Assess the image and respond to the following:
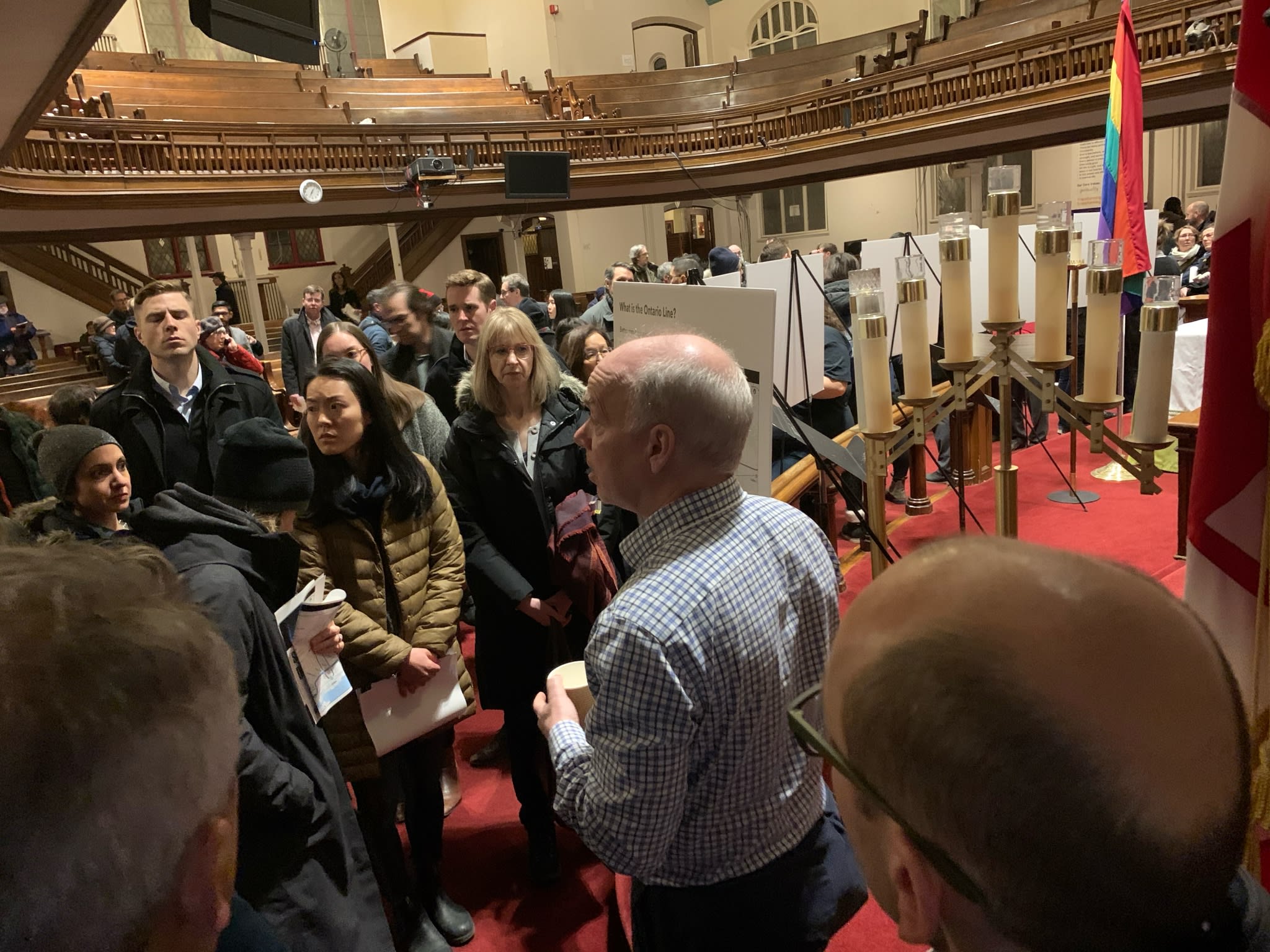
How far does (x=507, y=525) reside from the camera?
2.45 metres

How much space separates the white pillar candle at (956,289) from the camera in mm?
1545

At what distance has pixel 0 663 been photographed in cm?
45

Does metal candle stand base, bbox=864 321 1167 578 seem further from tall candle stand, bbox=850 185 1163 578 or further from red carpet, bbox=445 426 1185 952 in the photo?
red carpet, bbox=445 426 1185 952

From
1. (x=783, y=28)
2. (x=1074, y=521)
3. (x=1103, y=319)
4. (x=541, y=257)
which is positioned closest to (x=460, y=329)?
(x=1103, y=319)

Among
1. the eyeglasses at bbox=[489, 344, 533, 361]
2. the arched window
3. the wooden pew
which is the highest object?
the arched window

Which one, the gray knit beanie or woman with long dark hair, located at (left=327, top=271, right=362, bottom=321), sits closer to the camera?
the gray knit beanie

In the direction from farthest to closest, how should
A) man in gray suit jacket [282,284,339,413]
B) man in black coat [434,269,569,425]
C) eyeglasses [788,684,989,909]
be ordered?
man in gray suit jacket [282,284,339,413], man in black coat [434,269,569,425], eyeglasses [788,684,989,909]

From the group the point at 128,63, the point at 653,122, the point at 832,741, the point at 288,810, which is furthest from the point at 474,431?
the point at 128,63

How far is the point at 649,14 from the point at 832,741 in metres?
22.0

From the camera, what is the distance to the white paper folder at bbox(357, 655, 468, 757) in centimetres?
206

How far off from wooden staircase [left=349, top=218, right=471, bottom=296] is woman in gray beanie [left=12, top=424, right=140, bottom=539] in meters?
15.4

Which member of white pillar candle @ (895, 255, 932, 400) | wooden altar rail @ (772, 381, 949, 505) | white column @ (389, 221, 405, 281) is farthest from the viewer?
white column @ (389, 221, 405, 281)

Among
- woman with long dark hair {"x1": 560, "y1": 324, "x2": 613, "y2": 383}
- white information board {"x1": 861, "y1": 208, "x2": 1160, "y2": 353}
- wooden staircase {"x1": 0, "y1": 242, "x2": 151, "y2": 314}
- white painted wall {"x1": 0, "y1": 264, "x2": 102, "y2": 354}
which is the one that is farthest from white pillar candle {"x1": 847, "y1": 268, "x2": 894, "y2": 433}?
white painted wall {"x1": 0, "y1": 264, "x2": 102, "y2": 354}

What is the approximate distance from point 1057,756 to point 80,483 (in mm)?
2116
